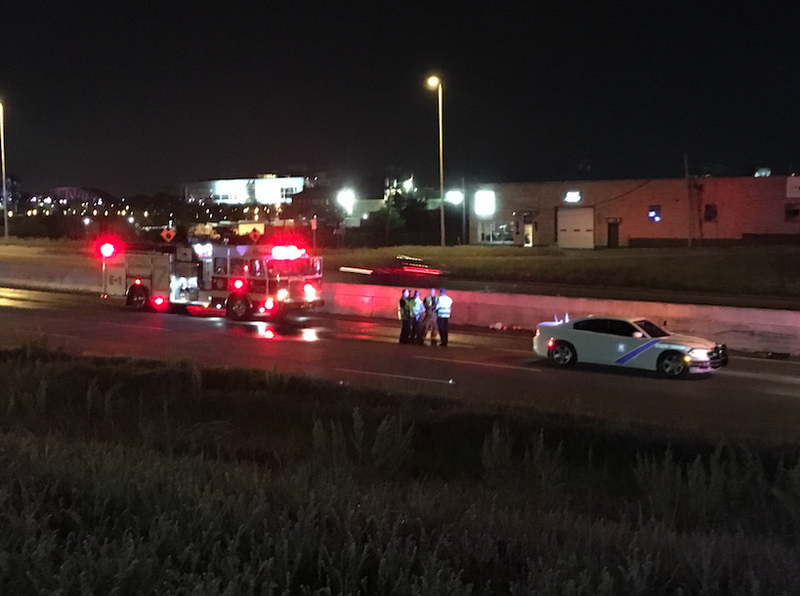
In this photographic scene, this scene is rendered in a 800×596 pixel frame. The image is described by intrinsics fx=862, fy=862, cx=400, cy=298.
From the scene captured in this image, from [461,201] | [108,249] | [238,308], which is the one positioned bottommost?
[238,308]

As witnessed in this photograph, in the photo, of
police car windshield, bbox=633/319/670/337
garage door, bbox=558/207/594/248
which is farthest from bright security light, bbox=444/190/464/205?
police car windshield, bbox=633/319/670/337

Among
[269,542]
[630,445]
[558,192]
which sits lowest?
[630,445]

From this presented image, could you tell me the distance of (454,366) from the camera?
19.0 metres

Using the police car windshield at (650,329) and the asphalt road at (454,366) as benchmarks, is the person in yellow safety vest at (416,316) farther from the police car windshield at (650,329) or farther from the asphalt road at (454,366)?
the police car windshield at (650,329)

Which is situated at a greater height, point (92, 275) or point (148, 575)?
point (92, 275)

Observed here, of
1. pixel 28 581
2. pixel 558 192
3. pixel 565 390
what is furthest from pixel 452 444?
pixel 558 192

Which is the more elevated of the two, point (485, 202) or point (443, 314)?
point (485, 202)

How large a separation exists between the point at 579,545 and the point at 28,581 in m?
3.00

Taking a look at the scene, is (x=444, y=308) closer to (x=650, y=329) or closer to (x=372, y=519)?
(x=650, y=329)

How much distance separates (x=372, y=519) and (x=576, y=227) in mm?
54212

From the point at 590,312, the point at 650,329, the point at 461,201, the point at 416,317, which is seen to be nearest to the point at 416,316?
the point at 416,317

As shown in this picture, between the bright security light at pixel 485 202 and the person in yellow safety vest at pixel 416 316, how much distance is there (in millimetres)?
39568

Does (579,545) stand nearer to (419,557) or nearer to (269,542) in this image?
(419,557)

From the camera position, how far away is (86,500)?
5.65 metres
